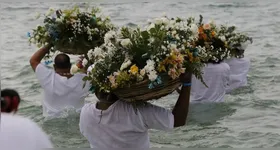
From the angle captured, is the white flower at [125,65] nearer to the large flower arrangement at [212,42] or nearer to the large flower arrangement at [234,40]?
the large flower arrangement at [212,42]

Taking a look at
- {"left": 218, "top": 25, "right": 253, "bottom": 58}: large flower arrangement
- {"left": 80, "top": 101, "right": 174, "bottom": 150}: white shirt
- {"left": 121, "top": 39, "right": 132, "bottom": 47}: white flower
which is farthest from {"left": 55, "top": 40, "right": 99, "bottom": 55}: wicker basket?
{"left": 218, "top": 25, "right": 253, "bottom": 58}: large flower arrangement

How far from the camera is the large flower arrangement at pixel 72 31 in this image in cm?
680

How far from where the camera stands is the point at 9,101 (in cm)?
385

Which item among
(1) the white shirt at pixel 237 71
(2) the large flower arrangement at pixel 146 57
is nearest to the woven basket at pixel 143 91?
(2) the large flower arrangement at pixel 146 57

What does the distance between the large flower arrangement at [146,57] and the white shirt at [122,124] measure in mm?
249

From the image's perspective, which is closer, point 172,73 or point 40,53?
point 172,73

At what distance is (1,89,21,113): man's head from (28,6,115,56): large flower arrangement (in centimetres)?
289

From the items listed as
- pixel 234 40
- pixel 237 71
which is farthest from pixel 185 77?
pixel 237 71

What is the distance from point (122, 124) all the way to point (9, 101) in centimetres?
145

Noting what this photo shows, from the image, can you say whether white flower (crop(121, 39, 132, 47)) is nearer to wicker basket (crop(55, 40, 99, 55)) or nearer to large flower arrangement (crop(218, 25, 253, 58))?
wicker basket (crop(55, 40, 99, 55))

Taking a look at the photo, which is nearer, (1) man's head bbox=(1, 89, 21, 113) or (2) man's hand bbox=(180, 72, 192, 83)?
(1) man's head bbox=(1, 89, 21, 113)

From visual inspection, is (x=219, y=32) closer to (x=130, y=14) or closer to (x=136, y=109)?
(x=136, y=109)

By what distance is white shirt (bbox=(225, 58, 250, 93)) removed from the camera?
972 centimetres

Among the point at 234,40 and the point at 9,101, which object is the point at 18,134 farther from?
the point at 234,40
